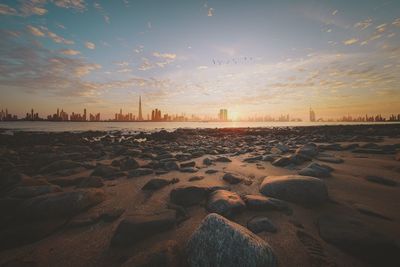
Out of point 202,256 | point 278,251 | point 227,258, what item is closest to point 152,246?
point 202,256

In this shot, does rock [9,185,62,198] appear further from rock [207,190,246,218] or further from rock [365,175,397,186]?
rock [365,175,397,186]

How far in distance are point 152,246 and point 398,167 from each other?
6476mm

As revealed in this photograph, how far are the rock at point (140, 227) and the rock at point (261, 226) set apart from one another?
1.06m

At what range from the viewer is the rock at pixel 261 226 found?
2.34 m

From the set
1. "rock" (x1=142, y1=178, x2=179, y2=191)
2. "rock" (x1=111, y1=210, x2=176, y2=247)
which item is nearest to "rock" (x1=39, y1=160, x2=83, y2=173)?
"rock" (x1=142, y1=178, x2=179, y2=191)

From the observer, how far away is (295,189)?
3.06m

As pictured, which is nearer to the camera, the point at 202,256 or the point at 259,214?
the point at 202,256

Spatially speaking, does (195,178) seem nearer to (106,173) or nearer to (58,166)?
(106,173)

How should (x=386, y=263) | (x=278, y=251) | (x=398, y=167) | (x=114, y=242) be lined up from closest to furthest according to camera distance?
1. (x=386, y=263)
2. (x=278, y=251)
3. (x=114, y=242)
4. (x=398, y=167)

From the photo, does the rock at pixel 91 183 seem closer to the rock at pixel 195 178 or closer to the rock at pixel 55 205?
the rock at pixel 55 205

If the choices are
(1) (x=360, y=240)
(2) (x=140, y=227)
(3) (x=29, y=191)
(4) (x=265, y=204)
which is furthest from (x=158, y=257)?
(3) (x=29, y=191)

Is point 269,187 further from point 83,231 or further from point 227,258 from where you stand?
point 83,231

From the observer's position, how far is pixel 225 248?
5.46 feet

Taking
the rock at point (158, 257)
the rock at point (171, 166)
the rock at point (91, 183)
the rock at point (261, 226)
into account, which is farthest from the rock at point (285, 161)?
the rock at point (91, 183)
